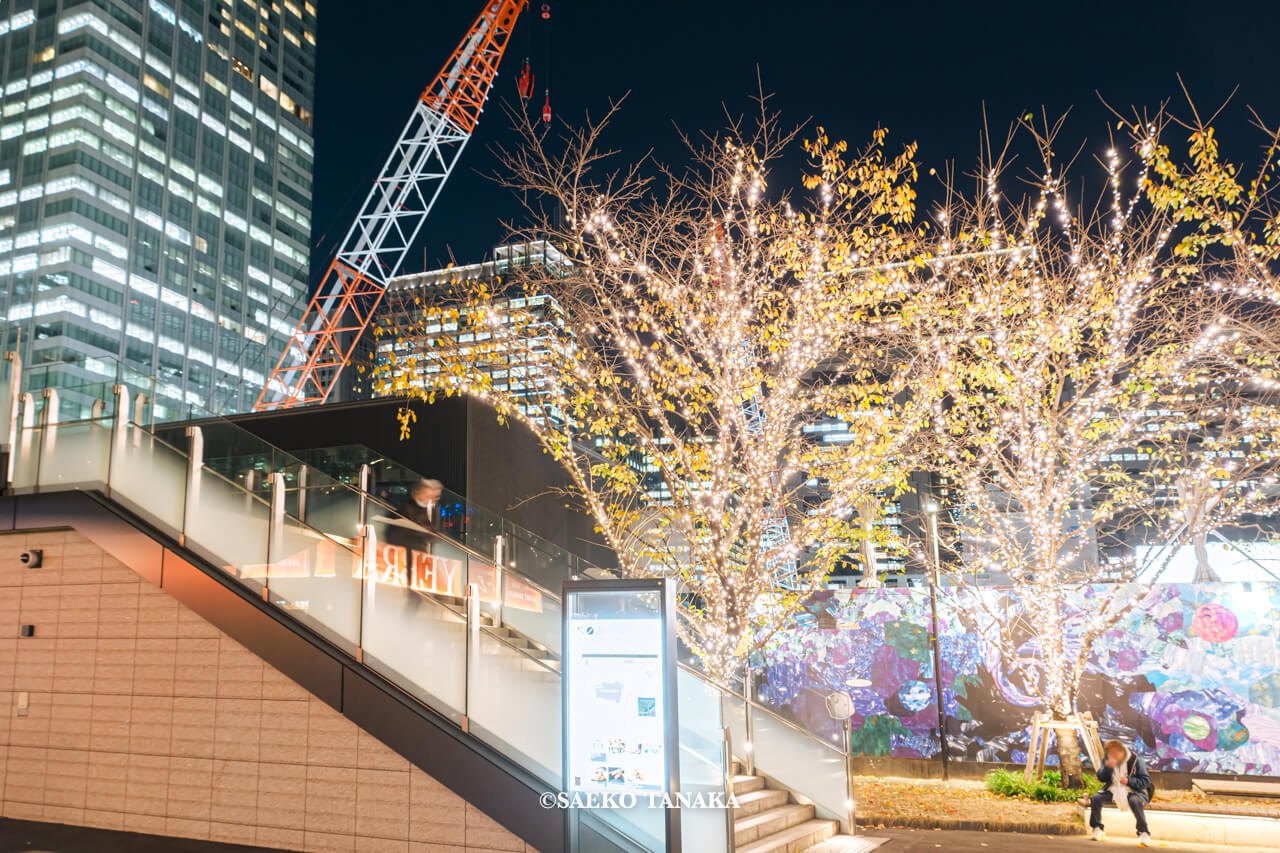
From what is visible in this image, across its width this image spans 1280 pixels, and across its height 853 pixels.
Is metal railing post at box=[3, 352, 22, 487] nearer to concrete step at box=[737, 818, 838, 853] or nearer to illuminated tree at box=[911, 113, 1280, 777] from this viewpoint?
concrete step at box=[737, 818, 838, 853]

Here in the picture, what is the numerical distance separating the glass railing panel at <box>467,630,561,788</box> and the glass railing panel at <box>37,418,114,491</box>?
14.0 ft

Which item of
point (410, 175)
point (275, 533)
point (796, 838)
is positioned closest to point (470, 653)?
point (275, 533)

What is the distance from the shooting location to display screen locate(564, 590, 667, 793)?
17.7ft

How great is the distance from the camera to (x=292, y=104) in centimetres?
11569

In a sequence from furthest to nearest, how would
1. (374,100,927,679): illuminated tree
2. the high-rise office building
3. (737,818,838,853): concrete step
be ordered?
the high-rise office building, (374,100,927,679): illuminated tree, (737,818,838,853): concrete step

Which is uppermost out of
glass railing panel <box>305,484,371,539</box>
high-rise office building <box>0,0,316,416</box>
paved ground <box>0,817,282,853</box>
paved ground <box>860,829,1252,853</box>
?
high-rise office building <box>0,0,316,416</box>

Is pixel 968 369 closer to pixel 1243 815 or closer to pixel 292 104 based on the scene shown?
pixel 1243 815

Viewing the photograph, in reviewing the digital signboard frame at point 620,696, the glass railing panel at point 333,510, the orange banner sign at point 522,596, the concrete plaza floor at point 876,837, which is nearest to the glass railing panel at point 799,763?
the concrete plaza floor at point 876,837

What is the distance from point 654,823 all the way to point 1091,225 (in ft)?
27.7

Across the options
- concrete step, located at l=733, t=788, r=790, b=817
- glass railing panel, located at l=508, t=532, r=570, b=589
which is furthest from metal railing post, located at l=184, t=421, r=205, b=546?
concrete step, located at l=733, t=788, r=790, b=817

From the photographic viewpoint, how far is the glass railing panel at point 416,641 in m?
6.56

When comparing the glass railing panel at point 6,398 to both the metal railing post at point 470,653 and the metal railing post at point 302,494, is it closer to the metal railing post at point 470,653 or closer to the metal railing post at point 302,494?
the metal railing post at point 302,494

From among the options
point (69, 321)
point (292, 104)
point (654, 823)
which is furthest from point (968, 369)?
point (292, 104)

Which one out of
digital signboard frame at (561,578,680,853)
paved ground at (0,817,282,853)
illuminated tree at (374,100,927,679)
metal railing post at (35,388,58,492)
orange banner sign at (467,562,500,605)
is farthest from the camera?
illuminated tree at (374,100,927,679)
